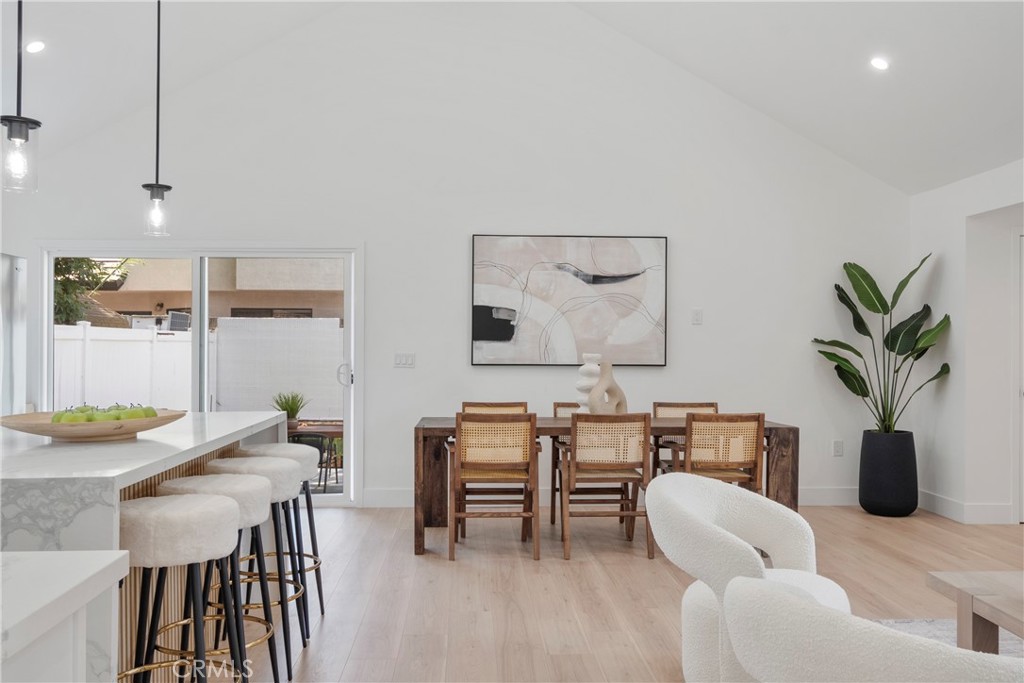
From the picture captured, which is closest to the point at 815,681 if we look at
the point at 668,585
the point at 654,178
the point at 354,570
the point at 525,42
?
the point at 668,585

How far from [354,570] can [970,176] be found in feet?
15.8

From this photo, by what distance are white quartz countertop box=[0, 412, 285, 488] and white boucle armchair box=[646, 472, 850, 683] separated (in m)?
1.30

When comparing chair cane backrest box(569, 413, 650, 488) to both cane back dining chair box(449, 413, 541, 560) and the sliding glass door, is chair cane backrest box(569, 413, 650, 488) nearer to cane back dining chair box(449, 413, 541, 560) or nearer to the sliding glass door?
cane back dining chair box(449, 413, 541, 560)

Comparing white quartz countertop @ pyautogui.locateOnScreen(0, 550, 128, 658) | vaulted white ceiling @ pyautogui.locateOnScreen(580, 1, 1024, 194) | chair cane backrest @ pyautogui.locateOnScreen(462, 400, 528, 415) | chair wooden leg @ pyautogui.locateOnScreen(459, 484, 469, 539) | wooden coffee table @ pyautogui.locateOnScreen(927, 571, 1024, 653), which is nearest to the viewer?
white quartz countertop @ pyautogui.locateOnScreen(0, 550, 128, 658)

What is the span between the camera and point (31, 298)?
213 inches

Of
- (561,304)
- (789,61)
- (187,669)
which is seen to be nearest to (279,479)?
(187,669)

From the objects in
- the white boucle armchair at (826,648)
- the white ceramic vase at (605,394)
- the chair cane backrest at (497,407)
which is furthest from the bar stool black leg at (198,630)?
the chair cane backrest at (497,407)

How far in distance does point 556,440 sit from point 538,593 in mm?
1287

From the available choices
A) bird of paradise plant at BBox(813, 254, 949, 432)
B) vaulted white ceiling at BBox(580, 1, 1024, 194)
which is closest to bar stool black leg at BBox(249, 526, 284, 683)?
vaulted white ceiling at BBox(580, 1, 1024, 194)

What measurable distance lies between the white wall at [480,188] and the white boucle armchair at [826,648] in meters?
4.49

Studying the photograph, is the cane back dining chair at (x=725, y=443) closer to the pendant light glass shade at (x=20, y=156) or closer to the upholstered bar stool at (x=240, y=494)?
the upholstered bar stool at (x=240, y=494)

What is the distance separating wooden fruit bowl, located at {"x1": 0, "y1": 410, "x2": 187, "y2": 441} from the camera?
2.23 m

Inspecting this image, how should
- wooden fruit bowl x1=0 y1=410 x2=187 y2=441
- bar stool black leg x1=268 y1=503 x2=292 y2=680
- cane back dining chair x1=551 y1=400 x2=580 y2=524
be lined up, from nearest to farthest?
wooden fruit bowl x1=0 y1=410 x2=187 y2=441
bar stool black leg x1=268 y1=503 x2=292 y2=680
cane back dining chair x1=551 y1=400 x2=580 y2=524
